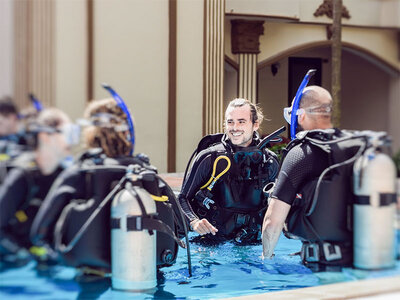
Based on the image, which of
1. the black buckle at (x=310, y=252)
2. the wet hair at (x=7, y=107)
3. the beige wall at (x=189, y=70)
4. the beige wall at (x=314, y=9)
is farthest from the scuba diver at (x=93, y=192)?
the beige wall at (x=314, y=9)

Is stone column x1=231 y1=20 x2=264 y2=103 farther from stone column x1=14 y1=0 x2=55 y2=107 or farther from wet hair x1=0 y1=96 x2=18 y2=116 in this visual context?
wet hair x1=0 y1=96 x2=18 y2=116

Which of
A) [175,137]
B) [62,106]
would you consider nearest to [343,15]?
[175,137]

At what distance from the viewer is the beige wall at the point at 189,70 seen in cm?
369

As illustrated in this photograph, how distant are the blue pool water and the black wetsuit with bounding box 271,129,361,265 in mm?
154

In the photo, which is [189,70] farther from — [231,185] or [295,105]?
[231,185]

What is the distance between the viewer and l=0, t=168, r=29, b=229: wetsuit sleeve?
2.68 metres

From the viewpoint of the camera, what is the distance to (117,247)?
300cm

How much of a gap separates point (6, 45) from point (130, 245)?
2.74 feet

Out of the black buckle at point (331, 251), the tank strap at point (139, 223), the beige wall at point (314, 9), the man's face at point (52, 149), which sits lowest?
the black buckle at point (331, 251)

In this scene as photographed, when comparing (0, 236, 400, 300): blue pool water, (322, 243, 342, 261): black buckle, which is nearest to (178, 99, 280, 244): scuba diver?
(0, 236, 400, 300): blue pool water

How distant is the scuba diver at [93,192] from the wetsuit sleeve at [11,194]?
9cm

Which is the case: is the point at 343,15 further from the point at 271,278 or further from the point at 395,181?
the point at 271,278

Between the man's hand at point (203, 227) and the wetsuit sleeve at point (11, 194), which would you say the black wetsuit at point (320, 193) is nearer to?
the man's hand at point (203, 227)

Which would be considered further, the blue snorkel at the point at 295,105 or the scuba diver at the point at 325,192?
the blue snorkel at the point at 295,105
